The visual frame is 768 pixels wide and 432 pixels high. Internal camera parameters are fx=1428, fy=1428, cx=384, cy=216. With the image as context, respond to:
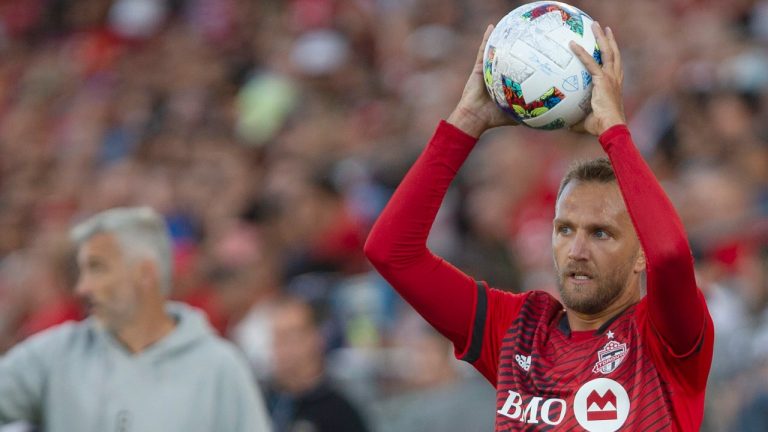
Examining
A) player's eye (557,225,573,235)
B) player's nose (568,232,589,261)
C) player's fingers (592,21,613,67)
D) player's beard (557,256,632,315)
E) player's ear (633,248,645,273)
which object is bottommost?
player's beard (557,256,632,315)

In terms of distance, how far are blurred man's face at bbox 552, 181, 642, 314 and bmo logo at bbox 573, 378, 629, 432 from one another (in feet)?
0.78

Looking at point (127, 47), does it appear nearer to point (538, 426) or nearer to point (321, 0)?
point (321, 0)

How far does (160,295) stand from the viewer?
19.2 ft

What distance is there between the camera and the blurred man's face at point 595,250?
3.98m

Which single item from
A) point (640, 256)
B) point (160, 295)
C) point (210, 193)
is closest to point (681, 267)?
point (640, 256)

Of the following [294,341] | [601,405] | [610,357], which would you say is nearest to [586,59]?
[610,357]

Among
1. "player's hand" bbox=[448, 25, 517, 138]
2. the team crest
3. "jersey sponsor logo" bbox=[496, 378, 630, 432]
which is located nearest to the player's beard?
the team crest

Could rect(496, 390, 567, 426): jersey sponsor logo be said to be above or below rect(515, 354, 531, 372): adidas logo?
below

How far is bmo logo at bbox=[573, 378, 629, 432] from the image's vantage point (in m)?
3.81

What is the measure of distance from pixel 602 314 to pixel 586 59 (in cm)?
72

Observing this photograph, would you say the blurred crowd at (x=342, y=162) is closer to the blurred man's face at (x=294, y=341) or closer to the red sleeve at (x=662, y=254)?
the blurred man's face at (x=294, y=341)

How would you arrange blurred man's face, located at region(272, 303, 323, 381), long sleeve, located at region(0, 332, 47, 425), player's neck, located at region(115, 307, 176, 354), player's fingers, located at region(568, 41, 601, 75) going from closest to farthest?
player's fingers, located at region(568, 41, 601, 75)
long sleeve, located at region(0, 332, 47, 425)
player's neck, located at region(115, 307, 176, 354)
blurred man's face, located at region(272, 303, 323, 381)

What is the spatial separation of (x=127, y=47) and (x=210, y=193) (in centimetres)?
457

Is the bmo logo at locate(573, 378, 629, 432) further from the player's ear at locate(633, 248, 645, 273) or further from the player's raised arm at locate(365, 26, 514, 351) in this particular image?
the player's raised arm at locate(365, 26, 514, 351)
